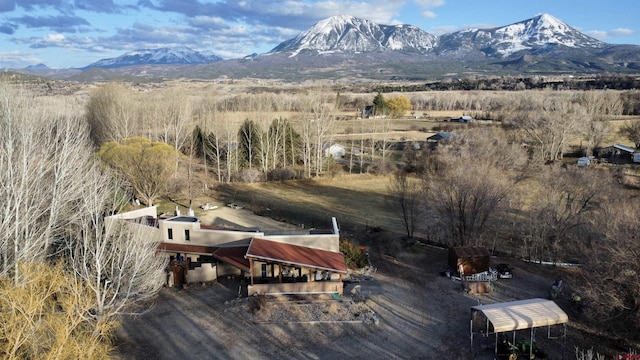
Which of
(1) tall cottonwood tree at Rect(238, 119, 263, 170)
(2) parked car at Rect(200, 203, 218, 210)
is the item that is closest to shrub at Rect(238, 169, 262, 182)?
(1) tall cottonwood tree at Rect(238, 119, 263, 170)

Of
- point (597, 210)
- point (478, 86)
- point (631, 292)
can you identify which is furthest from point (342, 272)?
point (478, 86)

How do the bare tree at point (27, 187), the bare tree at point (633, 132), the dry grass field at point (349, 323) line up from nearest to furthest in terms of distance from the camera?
1. the dry grass field at point (349, 323)
2. the bare tree at point (27, 187)
3. the bare tree at point (633, 132)

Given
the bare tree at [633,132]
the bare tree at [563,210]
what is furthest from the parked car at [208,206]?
the bare tree at [633,132]

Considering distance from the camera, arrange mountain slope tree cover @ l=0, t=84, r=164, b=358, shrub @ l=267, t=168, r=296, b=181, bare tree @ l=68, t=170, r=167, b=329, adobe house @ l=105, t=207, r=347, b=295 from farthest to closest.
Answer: shrub @ l=267, t=168, r=296, b=181, adobe house @ l=105, t=207, r=347, b=295, bare tree @ l=68, t=170, r=167, b=329, mountain slope tree cover @ l=0, t=84, r=164, b=358

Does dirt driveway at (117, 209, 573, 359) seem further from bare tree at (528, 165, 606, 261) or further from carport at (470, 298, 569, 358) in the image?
bare tree at (528, 165, 606, 261)

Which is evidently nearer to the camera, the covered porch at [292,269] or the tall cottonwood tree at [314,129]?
the covered porch at [292,269]

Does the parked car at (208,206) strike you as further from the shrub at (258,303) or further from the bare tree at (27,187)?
the shrub at (258,303)

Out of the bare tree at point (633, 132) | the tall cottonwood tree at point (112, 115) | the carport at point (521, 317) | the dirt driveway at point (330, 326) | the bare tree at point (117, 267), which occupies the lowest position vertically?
the dirt driveway at point (330, 326)
